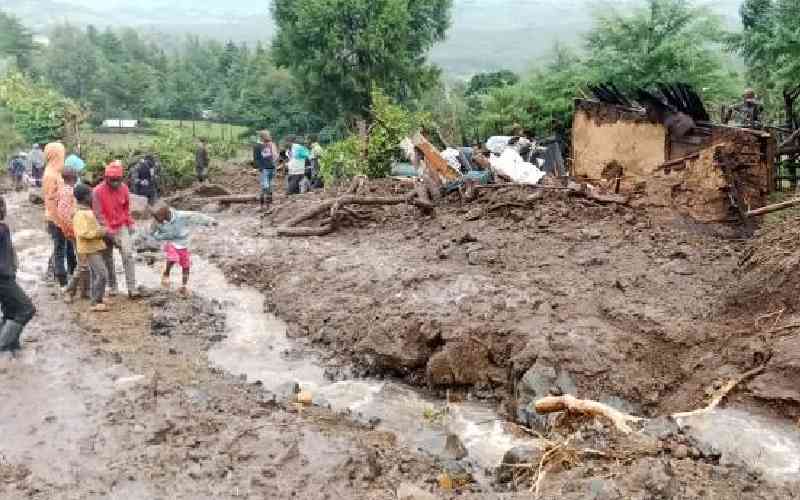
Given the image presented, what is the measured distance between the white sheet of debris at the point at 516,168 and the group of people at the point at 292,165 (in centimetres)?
449

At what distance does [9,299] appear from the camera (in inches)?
284

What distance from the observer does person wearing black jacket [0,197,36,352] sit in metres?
7.07

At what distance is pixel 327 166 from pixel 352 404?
9392 mm

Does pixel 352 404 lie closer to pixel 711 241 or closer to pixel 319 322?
pixel 319 322

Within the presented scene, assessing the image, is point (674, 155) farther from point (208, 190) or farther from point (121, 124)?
point (121, 124)

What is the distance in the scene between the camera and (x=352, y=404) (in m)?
7.45

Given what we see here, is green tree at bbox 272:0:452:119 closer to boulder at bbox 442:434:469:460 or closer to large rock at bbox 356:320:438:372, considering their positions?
large rock at bbox 356:320:438:372

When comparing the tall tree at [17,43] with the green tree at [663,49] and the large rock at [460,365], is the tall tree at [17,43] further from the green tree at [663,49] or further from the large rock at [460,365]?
the large rock at [460,365]

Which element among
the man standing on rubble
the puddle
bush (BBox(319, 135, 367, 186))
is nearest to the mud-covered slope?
the puddle

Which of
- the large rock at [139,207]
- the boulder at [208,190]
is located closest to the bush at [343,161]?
the boulder at [208,190]

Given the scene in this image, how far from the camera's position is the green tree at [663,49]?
18.3 m

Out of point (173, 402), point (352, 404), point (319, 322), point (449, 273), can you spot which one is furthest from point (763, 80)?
point (173, 402)

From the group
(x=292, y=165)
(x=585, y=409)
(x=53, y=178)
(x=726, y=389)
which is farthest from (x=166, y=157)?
(x=726, y=389)

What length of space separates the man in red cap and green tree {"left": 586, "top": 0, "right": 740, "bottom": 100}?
1272 centimetres
